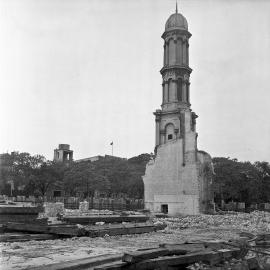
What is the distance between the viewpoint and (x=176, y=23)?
5300 centimetres

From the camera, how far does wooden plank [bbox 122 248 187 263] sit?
783 cm

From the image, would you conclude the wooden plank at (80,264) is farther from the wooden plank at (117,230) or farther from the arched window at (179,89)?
the arched window at (179,89)

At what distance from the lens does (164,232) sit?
18750 mm

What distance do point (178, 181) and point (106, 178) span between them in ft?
80.0

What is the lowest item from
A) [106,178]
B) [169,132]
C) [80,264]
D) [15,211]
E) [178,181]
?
[80,264]

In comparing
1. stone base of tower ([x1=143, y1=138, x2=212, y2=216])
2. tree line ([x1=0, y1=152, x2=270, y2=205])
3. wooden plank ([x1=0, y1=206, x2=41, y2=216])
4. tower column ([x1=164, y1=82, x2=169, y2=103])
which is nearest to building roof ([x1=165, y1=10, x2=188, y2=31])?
tower column ([x1=164, y1=82, x2=169, y2=103])

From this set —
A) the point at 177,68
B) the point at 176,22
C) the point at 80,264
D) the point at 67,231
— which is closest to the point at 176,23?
the point at 176,22

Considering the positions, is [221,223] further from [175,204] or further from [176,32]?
[176,32]

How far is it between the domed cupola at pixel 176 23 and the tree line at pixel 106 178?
2271 centimetres

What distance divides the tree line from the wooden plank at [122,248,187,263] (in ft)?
159

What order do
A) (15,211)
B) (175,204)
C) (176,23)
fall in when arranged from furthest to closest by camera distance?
1. (176,23)
2. (175,204)
3. (15,211)

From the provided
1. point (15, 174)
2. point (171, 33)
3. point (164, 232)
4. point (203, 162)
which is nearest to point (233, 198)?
point (203, 162)

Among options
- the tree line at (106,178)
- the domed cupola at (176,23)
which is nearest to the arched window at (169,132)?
the tree line at (106,178)

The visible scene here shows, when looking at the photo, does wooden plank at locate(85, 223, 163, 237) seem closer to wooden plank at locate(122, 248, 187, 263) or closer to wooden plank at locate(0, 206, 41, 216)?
wooden plank at locate(0, 206, 41, 216)
